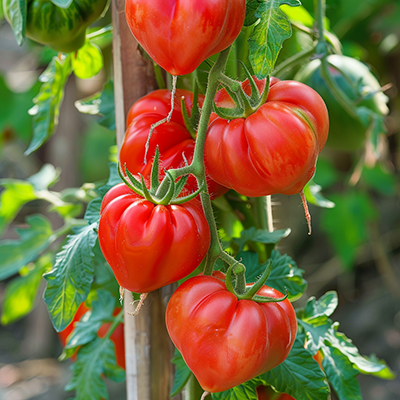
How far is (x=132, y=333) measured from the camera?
439 millimetres

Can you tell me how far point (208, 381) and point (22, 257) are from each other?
442 mm

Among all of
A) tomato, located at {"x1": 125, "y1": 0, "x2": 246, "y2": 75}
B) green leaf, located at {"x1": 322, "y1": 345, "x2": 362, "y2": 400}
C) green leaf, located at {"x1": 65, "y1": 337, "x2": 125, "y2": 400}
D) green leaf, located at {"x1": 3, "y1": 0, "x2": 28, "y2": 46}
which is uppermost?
tomato, located at {"x1": 125, "y1": 0, "x2": 246, "y2": 75}

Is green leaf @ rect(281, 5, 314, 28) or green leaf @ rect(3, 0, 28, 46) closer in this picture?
green leaf @ rect(3, 0, 28, 46)

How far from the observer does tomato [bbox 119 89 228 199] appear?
35 centimetres

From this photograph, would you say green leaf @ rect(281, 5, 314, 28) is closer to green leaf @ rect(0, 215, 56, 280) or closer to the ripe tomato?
the ripe tomato

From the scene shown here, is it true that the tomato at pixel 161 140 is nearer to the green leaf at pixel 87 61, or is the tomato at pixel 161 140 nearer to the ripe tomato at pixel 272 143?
the ripe tomato at pixel 272 143

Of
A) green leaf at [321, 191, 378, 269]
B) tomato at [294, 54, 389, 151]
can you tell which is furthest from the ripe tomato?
green leaf at [321, 191, 378, 269]

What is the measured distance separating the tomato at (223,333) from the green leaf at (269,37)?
5.8 inches

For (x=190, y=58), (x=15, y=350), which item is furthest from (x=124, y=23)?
(x=15, y=350)

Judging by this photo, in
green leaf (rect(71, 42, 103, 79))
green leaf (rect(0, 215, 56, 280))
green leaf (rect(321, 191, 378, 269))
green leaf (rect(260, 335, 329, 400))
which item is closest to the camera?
green leaf (rect(260, 335, 329, 400))

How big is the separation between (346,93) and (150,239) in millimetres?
483

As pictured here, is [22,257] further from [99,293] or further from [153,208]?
[153,208]

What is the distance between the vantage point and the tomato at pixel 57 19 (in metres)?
0.41

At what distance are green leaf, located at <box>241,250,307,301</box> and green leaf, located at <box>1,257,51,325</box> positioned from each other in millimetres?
326
